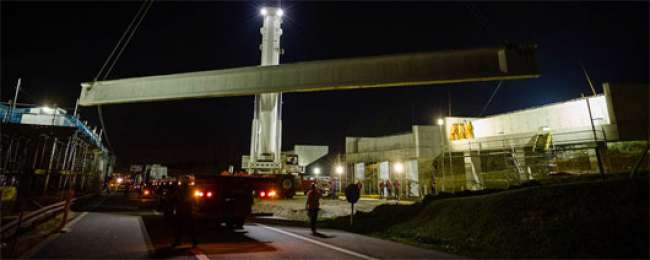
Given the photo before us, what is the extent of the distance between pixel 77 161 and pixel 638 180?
43.3 meters

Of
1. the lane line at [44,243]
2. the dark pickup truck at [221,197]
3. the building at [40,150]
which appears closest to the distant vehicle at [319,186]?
the building at [40,150]

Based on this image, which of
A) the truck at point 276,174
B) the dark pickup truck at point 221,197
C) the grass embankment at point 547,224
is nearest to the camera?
the grass embankment at point 547,224

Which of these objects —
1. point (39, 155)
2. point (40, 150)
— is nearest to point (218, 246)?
point (40, 150)

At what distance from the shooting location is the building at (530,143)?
57.2ft

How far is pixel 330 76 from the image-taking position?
13.3 metres

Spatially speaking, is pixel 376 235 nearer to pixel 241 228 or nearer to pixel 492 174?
pixel 241 228

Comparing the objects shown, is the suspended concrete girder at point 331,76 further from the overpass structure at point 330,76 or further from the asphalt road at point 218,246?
the asphalt road at point 218,246

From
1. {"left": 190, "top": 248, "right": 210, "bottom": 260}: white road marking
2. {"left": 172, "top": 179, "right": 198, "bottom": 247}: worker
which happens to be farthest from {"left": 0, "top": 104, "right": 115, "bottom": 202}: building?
{"left": 190, "top": 248, "right": 210, "bottom": 260}: white road marking

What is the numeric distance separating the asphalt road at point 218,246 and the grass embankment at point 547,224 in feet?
5.21

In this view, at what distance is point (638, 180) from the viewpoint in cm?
746

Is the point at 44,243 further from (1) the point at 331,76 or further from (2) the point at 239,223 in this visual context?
(1) the point at 331,76

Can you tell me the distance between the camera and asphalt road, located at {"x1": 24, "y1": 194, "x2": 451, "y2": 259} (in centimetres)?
698

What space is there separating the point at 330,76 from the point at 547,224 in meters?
8.73

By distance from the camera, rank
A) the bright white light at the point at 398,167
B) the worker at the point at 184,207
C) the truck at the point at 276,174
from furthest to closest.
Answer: the bright white light at the point at 398,167 < the truck at the point at 276,174 < the worker at the point at 184,207
